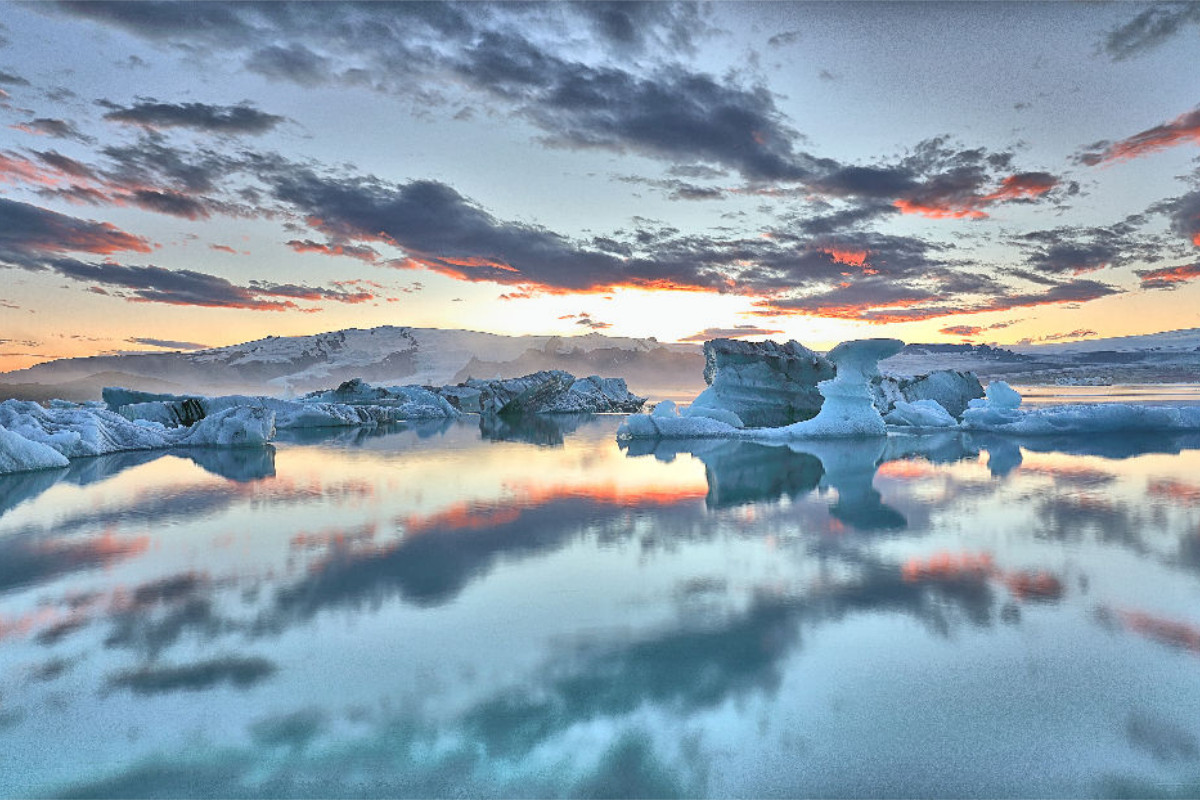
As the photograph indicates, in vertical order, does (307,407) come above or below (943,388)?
below

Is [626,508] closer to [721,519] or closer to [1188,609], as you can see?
[721,519]

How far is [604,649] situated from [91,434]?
14389mm

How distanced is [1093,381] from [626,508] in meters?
93.1

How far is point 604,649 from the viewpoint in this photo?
10.3 ft

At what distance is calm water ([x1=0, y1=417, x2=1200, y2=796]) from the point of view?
2150 mm

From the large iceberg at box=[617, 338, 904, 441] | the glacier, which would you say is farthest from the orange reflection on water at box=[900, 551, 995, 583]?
the large iceberg at box=[617, 338, 904, 441]

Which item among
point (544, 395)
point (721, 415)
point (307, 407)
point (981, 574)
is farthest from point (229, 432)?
point (544, 395)

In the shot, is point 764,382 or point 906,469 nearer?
point 906,469

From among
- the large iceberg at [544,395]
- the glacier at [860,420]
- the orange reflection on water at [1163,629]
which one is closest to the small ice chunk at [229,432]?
the glacier at [860,420]

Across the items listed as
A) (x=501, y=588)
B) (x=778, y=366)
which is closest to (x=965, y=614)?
(x=501, y=588)

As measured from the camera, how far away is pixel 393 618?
364cm

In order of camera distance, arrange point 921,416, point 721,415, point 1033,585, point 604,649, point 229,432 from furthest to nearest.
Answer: point 921,416 → point 721,415 → point 229,432 → point 1033,585 → point 604,649

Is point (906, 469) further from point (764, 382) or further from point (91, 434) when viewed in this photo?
point (91, 434)

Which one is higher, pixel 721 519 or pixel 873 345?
pixel 873 345
